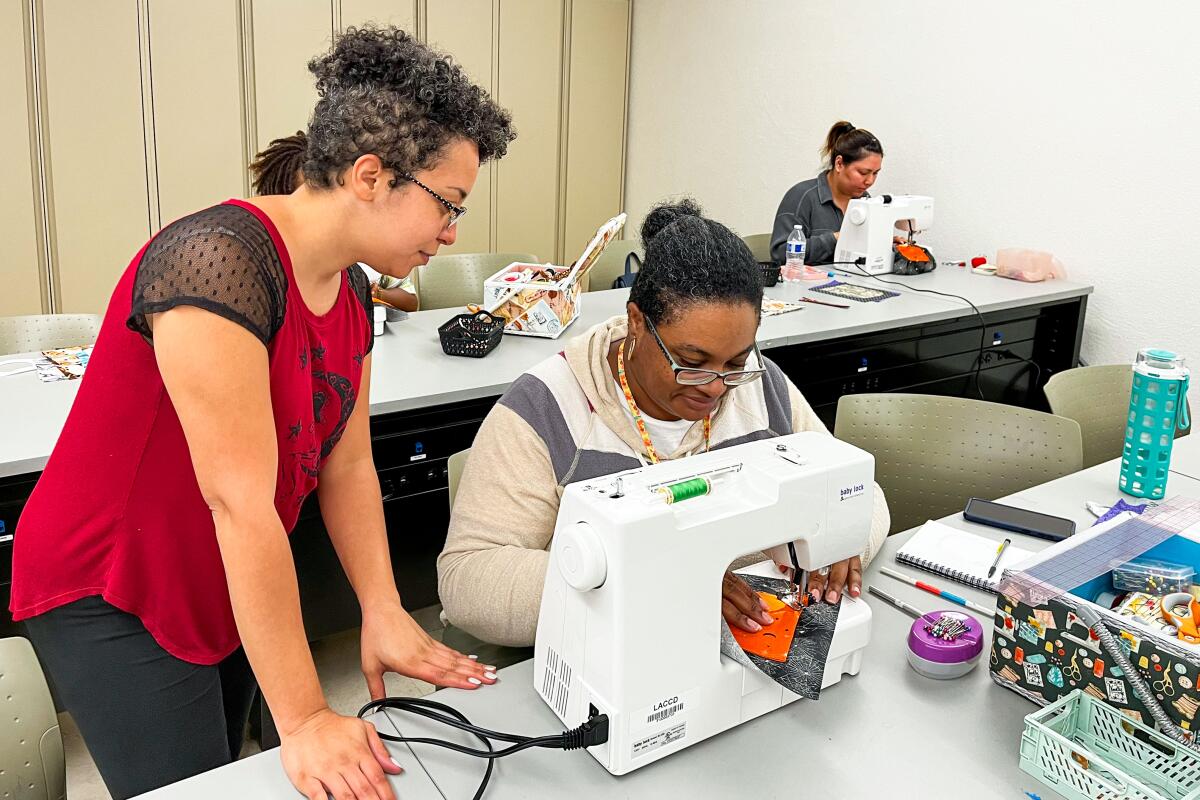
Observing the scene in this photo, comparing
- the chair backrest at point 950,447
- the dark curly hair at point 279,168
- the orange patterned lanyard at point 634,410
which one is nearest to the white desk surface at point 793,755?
the orange patterned lanyard at point 634,410

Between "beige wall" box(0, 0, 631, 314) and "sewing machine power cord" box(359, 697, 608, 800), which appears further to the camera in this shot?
"beige wall" box(0, 0, 631, 314)

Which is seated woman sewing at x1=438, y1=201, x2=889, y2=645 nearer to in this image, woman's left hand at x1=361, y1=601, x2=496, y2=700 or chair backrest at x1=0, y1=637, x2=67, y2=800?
woman's left hand at x1=361, y1=601, x2=496, y2=700

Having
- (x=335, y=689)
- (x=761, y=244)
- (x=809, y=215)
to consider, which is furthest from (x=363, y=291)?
(x=761, y=244)

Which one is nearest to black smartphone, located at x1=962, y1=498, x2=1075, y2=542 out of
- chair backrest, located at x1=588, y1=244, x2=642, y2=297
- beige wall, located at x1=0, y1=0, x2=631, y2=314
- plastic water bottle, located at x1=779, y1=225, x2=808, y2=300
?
plastic water bottle, located at x1=779, y1=225, x2=808, y2=300

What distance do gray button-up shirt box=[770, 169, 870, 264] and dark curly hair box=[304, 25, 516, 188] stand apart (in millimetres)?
3262

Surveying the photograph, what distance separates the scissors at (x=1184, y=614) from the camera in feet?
3.65

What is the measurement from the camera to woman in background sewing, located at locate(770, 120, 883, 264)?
405 centimetres

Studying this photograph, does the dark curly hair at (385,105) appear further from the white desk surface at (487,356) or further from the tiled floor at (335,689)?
the white desk surface at (487,356)

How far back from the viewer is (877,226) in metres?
3.82

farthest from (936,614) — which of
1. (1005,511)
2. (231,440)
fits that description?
(231,440)

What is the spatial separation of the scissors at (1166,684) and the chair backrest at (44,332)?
8.69 feet

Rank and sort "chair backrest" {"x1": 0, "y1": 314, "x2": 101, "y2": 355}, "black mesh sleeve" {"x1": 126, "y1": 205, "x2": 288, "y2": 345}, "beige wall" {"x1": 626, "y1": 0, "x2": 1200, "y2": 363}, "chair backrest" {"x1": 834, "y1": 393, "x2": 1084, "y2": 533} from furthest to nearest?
"beige wall" {"x1": 626, "y1": 0, "x2": 1200, "y2": 363}, "chair backrest" {"x1": 0, "y1": 314, "x2": 101, "y2": 355}, "chair backrest" {"x1": 834, "y1": 393, "x2": 1084, "y2": 533}, "black mesh sleeve" {"x1": 126, "y1": 205, "x2": 288, "y2": 345}

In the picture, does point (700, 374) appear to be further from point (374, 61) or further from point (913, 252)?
point (913, 252)

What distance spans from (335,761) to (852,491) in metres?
0.64
